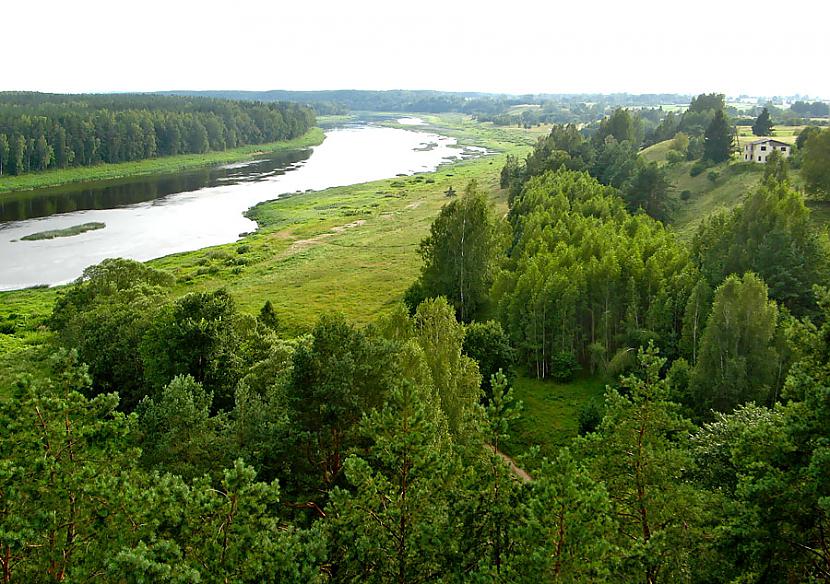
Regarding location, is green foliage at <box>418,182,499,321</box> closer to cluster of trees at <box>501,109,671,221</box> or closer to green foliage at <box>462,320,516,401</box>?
green foliage at <box>462,320,516,401</box>

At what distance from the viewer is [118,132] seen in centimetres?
14000

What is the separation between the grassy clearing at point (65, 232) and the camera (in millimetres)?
76375

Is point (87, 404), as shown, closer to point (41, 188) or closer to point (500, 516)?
point (500, 516)

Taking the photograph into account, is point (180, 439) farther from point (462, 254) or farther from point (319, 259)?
point (319, 259)

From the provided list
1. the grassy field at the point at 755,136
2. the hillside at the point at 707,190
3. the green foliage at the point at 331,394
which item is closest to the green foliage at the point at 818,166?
the hillside at the point at 707,190

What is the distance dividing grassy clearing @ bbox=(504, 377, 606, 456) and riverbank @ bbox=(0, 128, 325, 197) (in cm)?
10574

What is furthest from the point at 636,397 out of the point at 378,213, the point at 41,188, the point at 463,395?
the point at 41,188

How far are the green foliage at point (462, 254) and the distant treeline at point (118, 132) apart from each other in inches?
4118

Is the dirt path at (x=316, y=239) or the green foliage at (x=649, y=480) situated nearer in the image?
the green foliage at (x=649, y=480)

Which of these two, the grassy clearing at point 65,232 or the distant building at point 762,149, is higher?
the distant building at point 762,149

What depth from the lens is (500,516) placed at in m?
12.1

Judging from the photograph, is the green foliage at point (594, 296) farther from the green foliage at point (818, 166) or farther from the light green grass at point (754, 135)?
the light green grass at point (754, 135)

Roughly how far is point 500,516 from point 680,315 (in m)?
27.1

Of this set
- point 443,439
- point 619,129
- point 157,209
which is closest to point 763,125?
point 619,129
